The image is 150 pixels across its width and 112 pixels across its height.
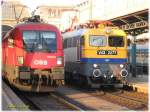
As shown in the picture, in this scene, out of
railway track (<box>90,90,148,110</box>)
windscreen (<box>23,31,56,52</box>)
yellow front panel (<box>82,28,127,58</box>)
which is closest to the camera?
railway track (<box>90,90,148,110</box>)

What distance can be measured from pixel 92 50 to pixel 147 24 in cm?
330

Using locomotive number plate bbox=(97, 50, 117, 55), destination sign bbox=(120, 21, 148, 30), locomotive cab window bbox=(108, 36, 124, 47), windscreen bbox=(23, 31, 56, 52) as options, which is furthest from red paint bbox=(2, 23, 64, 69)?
destination sign bbox=(120, 21, 148, 30)

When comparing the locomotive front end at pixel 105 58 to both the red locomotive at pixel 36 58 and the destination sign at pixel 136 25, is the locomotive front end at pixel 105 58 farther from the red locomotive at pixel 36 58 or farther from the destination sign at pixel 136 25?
the red locomotive at pixel 36 58

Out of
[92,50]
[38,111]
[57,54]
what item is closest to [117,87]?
[92,50]

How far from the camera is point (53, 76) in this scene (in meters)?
16.8

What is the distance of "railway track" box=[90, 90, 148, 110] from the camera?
598 inches

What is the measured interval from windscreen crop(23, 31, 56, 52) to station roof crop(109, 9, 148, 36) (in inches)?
224

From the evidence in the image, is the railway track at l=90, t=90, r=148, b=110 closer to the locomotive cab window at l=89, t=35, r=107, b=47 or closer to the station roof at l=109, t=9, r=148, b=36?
the locomotive cab window at l=89, t=35, r=107, b=47

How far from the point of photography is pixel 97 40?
66.8ft

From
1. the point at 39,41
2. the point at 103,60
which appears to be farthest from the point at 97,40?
the point at 39,41

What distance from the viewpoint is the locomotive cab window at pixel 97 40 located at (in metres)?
20.2

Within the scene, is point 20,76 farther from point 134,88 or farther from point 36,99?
point 134,88

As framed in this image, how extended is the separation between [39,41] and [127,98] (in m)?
3.91

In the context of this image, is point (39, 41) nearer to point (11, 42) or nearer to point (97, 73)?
point (11, 42)
